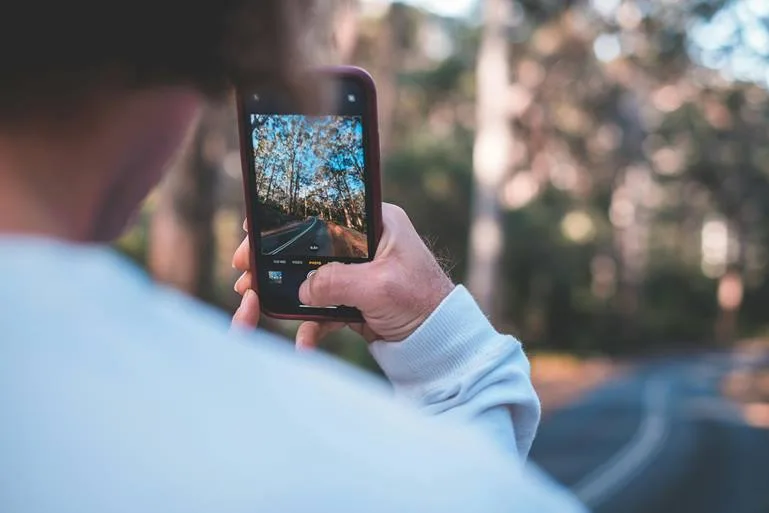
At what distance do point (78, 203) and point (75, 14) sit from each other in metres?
0.12

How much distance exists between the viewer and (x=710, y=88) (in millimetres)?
31234

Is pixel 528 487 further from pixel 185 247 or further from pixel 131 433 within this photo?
pixel 185 247

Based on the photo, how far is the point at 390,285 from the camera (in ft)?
4.70

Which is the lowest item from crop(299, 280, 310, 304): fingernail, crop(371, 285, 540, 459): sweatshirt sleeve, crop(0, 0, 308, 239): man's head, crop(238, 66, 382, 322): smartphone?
crop(371, 285, 540, 459): sweatshirt sleeve

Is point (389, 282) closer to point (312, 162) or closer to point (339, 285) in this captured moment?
point (339, 285)

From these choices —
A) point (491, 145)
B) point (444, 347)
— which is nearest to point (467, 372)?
point (444, 347)

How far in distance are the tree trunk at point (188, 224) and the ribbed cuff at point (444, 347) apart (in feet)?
34.3

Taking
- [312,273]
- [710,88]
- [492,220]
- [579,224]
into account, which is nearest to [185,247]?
[312,273]

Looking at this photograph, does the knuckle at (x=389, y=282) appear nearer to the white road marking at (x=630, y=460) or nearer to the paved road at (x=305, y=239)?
the paved road at (x=305, y=239)

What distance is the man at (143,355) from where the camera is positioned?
65 cm

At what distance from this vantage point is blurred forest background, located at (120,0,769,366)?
74.7ft

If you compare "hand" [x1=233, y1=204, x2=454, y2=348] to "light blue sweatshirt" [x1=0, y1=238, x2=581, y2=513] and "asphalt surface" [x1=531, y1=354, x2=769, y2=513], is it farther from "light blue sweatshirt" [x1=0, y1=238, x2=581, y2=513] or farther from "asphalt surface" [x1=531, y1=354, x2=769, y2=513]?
"asphalt surface" [x1=531, y1=354, x2=769, y2=513]

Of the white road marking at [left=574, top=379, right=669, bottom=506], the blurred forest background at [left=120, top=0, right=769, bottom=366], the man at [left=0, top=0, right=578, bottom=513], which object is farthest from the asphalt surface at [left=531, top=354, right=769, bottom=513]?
the man at [left=0, top=0, right=578, bottom=513]

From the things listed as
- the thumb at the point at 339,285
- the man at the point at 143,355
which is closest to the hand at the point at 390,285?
the thumb at the point at 339,285
